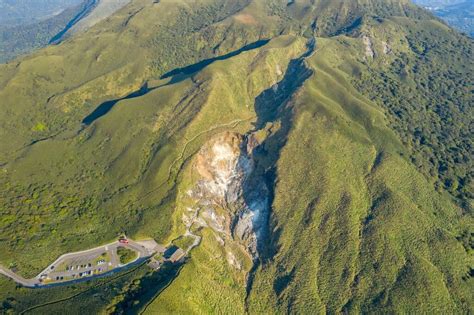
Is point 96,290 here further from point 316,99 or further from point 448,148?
point 448,148

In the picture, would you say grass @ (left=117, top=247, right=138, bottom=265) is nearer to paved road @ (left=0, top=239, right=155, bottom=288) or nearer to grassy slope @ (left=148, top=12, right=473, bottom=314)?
paved road @ (left=0, top=239, right=155, bottom=288)

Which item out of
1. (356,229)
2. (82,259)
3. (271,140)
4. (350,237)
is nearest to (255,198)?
(271,140)

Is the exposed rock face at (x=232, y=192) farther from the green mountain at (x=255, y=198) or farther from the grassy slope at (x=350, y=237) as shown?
the grassy slope at (x=350, y=237)

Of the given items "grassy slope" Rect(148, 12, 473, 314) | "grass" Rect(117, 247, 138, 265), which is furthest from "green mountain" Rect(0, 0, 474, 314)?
"grass" Rect(117, 247, 138, 265)

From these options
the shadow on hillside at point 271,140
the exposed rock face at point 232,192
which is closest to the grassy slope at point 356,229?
the shadow on hillside at point 271,140

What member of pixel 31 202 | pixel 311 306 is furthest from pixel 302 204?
pixel 31 202
